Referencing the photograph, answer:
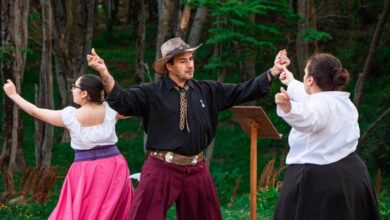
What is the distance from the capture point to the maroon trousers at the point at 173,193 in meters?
6.09

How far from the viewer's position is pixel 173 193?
6.12m

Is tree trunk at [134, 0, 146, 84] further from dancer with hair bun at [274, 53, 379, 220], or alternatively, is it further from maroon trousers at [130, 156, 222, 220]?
dancer with hair bun at [274, 53, 379, 220]

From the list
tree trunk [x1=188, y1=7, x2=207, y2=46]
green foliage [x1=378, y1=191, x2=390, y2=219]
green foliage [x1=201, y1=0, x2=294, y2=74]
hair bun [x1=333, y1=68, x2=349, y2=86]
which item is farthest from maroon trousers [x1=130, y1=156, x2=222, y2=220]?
tree trunk [x1=188, y1=7, x2=207, y2=46]

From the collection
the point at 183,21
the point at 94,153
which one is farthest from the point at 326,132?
the point at 183,21

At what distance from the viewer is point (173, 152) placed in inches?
240

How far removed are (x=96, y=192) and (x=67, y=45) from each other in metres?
12.6

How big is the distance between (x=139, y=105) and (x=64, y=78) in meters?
14.3

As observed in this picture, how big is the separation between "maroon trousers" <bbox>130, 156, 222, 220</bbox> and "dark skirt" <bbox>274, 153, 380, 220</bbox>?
1.01 m

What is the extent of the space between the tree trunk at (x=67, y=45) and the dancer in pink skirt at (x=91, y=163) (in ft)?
34.5

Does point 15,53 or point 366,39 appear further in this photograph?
point 366,39

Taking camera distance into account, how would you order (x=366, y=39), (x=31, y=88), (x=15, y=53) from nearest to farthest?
1. (x=15, y=53)
2. (x=366, y=39)
3. (x=31, y=88)

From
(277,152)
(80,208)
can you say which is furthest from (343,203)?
(277,152)

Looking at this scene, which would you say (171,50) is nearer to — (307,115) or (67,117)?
(67,117)

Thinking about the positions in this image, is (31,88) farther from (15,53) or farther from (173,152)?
(173,152)
